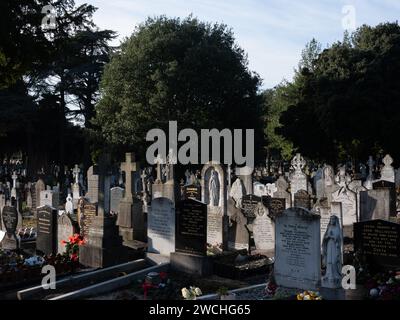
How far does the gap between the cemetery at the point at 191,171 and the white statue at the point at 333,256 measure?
0.08 ft

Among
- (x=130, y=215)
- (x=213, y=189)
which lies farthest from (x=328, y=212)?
(x=130, y=215)

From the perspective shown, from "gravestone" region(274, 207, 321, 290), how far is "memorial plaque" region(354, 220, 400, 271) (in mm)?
981

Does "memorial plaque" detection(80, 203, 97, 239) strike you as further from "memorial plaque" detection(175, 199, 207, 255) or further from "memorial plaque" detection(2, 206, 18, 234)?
"memorial plaque" detection(175, 199, 207, 255)

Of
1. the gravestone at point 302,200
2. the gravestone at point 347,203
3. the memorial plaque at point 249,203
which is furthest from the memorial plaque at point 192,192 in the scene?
the gravestone at point 347,203

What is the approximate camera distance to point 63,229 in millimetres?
13602

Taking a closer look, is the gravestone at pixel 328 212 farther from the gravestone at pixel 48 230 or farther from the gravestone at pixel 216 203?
the gravestone at pixel 48 230

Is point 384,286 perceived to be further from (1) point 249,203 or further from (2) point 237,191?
(2) point 237,191

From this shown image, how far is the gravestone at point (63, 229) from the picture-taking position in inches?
526

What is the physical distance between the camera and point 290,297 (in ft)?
28.5

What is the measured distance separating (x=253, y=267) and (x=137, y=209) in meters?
5.38

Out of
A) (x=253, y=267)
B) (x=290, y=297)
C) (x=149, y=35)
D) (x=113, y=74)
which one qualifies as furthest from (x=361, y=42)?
(x=290, y=297)

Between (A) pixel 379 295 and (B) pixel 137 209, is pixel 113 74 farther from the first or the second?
(A) pixel 379 295

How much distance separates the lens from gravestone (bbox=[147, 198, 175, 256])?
12.0 meters

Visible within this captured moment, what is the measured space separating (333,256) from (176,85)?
25639 mm
